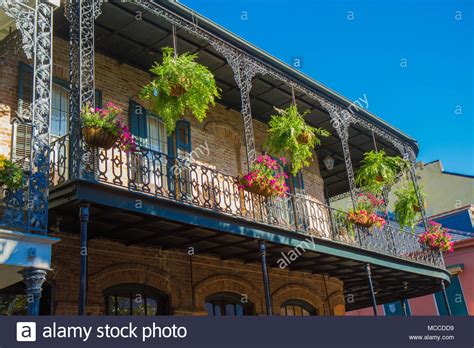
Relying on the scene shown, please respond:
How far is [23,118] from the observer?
9406mm

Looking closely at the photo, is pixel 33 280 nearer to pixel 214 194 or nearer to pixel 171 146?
pixel 214 194

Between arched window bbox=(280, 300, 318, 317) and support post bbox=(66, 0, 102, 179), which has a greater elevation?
support post bbox=(66, 0, 102, 179)

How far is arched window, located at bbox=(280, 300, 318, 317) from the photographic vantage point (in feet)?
45.1

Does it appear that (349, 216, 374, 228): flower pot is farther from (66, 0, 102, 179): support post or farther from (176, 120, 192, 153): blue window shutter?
(66, 0, 102, 179): support post

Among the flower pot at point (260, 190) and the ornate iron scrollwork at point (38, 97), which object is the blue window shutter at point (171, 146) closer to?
the flower pot at point (260, 190)

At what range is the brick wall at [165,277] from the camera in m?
9.20

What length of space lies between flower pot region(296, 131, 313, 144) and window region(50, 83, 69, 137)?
177 inches

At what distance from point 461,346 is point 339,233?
3.23 metres

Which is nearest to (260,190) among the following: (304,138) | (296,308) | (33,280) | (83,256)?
(304,138)

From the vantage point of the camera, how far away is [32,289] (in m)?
6.75

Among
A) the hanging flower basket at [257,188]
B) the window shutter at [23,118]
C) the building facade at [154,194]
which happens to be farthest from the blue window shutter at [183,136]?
the window shutter at [23,118]

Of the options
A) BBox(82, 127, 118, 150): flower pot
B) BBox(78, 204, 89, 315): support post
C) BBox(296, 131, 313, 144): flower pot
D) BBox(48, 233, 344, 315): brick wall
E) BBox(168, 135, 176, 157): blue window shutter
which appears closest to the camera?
BBox(78, 204, 89, 315): support post

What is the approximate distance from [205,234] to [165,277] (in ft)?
4.21

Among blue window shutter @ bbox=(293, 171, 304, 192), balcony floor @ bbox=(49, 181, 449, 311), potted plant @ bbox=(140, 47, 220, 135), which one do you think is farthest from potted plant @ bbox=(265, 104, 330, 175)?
blue window shutter @ bbox=(293, 171, 304, 192)
